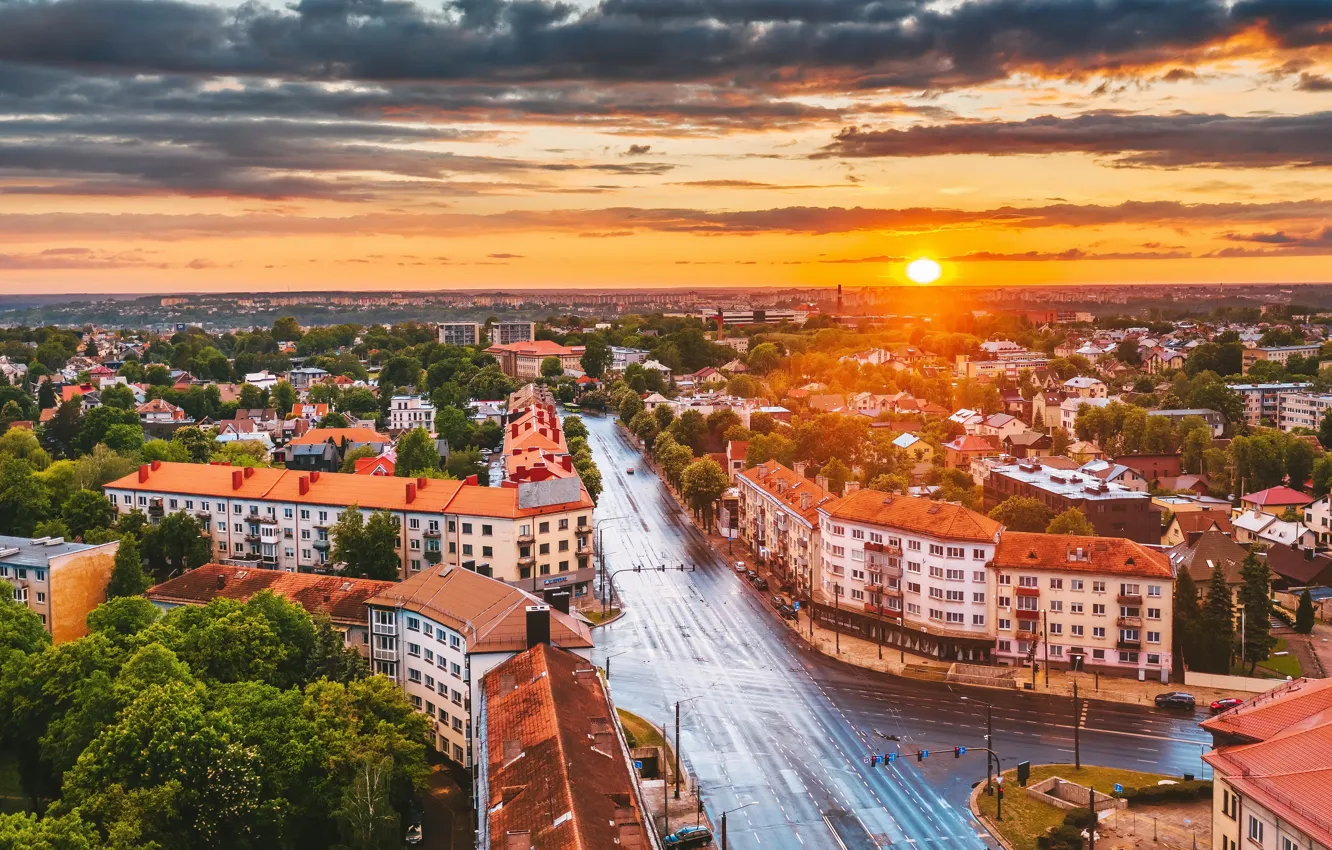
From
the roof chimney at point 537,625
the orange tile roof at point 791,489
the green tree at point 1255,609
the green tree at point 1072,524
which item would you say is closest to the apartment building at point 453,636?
the roof chimney at point 537,625

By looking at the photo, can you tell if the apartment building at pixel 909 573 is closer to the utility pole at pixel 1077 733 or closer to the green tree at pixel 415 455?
the utility pole at pixel 1077 733

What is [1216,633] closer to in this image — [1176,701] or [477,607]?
[1176,701]

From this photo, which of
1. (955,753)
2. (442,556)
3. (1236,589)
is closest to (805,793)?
(955,753)

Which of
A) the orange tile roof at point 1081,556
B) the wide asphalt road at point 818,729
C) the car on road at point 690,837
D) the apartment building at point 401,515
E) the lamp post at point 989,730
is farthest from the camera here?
the apartment building at point 401,515

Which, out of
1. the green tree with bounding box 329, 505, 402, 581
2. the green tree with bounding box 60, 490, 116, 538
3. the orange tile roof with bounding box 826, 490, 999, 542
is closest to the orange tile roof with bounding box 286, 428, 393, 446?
the green tree with bounding box 60, 490, 116, 538

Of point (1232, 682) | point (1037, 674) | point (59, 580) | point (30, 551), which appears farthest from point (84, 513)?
point (1232, 682)

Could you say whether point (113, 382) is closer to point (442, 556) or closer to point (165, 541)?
point (165, 541)

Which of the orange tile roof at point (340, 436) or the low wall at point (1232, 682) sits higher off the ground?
the orange tile roof at point (340, 436)
